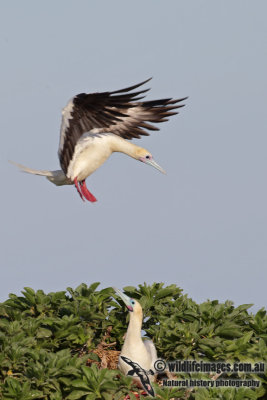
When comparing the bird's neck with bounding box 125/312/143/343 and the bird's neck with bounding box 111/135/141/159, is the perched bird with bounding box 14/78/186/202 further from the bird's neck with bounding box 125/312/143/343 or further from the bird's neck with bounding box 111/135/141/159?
the bird's neck with bounding box 125/312/143/343

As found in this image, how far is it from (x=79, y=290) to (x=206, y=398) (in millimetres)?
3916

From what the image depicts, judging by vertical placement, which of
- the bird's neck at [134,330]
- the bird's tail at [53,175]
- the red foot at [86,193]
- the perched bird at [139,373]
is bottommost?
the perched bird at [139,373]

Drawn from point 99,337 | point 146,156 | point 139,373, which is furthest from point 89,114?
point 139,373

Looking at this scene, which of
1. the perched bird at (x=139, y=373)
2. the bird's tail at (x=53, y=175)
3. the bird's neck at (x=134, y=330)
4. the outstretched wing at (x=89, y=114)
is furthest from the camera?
the bird's tail at (x=53, y=175)

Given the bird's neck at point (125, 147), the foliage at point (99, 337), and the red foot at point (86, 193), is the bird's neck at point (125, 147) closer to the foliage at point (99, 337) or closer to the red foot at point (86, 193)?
the red foot at point (86, 193)

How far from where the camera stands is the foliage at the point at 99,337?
9.67 metres

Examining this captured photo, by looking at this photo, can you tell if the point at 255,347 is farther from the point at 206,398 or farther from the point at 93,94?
the point at 93,94

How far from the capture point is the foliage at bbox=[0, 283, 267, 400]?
9672 millimetres

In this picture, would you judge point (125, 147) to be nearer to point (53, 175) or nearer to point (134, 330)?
point (53, 175)

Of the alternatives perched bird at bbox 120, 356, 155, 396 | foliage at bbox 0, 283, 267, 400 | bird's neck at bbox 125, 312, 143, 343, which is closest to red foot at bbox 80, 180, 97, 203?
foliage at bbox 0, 283, 267, 400

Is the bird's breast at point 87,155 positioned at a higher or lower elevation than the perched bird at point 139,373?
higher

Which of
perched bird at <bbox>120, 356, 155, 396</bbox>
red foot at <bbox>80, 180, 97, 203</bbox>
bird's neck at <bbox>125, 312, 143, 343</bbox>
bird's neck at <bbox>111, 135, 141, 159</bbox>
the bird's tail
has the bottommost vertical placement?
perched bird at <bbox>120, 356, 155, 396</bbox>

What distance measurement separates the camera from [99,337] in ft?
39.8

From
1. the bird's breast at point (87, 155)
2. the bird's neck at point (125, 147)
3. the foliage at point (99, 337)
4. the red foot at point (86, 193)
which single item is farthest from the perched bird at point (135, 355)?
the bird's neck at point (125, 147)
